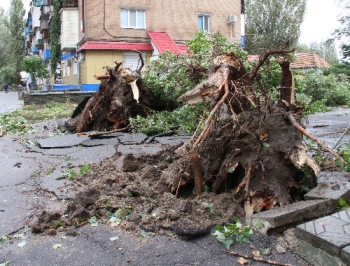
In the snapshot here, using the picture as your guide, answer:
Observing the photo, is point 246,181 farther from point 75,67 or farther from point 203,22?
point 75,67

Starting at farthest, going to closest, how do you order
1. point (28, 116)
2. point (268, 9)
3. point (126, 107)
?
1. point (268, 9)
2. point (28, 116)
3. point (126, 107)

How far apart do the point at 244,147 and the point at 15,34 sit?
66.6 m

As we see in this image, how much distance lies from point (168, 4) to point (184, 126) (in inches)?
733

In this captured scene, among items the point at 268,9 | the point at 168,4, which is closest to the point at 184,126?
the point at 168,4

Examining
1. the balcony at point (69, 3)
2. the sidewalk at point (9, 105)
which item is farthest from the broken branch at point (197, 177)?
the balcony at point (69, 3)

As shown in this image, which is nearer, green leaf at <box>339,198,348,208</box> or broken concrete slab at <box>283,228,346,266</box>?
broken concrete slab at <box>283,228,346,266</box>

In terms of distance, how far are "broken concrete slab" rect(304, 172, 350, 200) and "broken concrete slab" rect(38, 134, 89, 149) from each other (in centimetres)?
506

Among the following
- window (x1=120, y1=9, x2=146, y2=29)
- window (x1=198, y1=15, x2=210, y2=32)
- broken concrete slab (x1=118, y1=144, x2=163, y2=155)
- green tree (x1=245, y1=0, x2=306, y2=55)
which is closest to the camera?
broken concrete slab (x1=118, y1=144, x2=163, y2=155)

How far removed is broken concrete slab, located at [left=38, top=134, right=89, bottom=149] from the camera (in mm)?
7611

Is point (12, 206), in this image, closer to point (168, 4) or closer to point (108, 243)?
point (108, 243)

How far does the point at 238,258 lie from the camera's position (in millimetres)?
2824

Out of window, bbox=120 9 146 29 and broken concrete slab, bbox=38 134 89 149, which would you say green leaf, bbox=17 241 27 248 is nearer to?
broken concrete slab, bbox=38 134 89 149

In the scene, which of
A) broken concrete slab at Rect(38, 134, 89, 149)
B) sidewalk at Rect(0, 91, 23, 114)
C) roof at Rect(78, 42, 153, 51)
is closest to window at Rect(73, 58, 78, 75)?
roof at Rect(78, 42, 153, 51)

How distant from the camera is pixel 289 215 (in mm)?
3217
